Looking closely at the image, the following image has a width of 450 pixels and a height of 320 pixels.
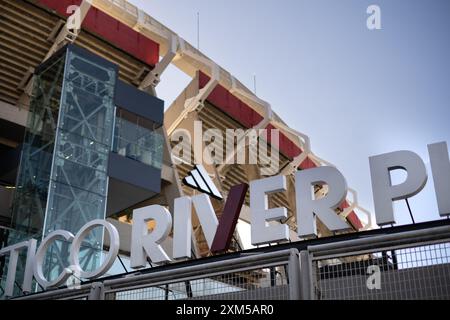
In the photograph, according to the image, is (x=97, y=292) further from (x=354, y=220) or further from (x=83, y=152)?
(x=354, y=220)

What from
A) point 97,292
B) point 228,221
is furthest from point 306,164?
point 97,292

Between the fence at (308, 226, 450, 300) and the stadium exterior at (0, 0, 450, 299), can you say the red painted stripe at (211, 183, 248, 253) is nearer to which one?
the stadium exterior at (0, 0, 450, 299)

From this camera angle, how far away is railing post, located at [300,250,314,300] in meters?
4.88

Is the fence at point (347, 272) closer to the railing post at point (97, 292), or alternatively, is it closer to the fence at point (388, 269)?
the fence at point (388, 269)

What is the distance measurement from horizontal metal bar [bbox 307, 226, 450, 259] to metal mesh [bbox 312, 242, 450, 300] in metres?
0.07

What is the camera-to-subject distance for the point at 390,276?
16.3 feet

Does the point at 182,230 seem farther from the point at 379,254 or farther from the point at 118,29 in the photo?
the point at 118,29

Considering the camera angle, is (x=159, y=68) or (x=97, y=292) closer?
(x=97, y=292)

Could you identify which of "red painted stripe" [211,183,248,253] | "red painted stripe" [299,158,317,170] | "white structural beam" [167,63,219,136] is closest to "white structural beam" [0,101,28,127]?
"white structural beam" [167,63,219,136]

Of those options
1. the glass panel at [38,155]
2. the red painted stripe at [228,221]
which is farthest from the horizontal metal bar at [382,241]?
the glass panel at [38,155]

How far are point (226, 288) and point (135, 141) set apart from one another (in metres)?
→ 13.7
